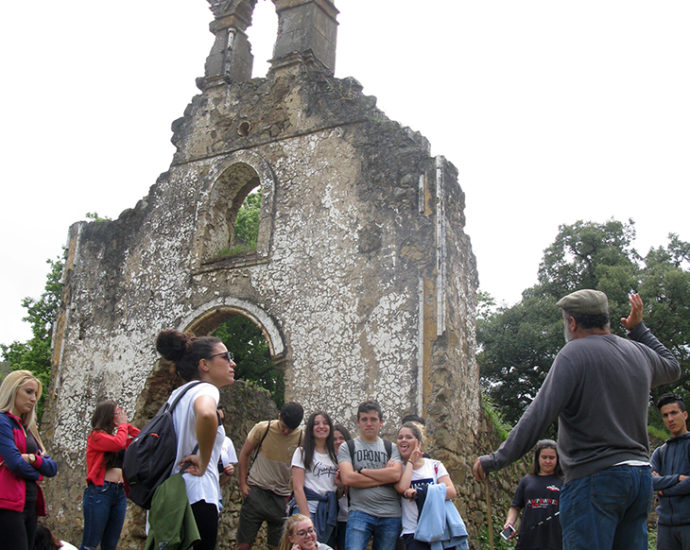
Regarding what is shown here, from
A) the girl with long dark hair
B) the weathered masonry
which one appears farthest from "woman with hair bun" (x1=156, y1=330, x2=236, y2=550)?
the weathered masonry

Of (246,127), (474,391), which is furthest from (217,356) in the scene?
(246,127)

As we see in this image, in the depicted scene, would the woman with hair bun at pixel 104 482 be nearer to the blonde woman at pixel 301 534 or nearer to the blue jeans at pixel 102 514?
the blue jeans at pixel 102 514

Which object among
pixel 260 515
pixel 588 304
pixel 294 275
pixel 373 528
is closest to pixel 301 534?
pixel 373 528

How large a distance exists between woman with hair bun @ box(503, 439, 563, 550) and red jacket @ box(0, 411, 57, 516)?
3371 mm

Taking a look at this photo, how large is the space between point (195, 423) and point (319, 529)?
2.38 meters

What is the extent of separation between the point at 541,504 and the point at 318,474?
5.91 feet

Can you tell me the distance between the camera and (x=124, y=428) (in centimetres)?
619

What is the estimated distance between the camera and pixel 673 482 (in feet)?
16.9

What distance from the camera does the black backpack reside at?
3.69 m

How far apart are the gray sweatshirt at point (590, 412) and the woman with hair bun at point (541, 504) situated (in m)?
1.85

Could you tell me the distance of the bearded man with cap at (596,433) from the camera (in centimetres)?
321

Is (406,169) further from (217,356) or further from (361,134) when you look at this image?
(217,356)

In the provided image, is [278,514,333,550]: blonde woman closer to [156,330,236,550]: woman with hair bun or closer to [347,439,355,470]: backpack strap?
[156,330,236,550]: woman with hair bun

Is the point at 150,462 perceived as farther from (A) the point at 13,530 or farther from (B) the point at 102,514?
(B) the point at 102,514
